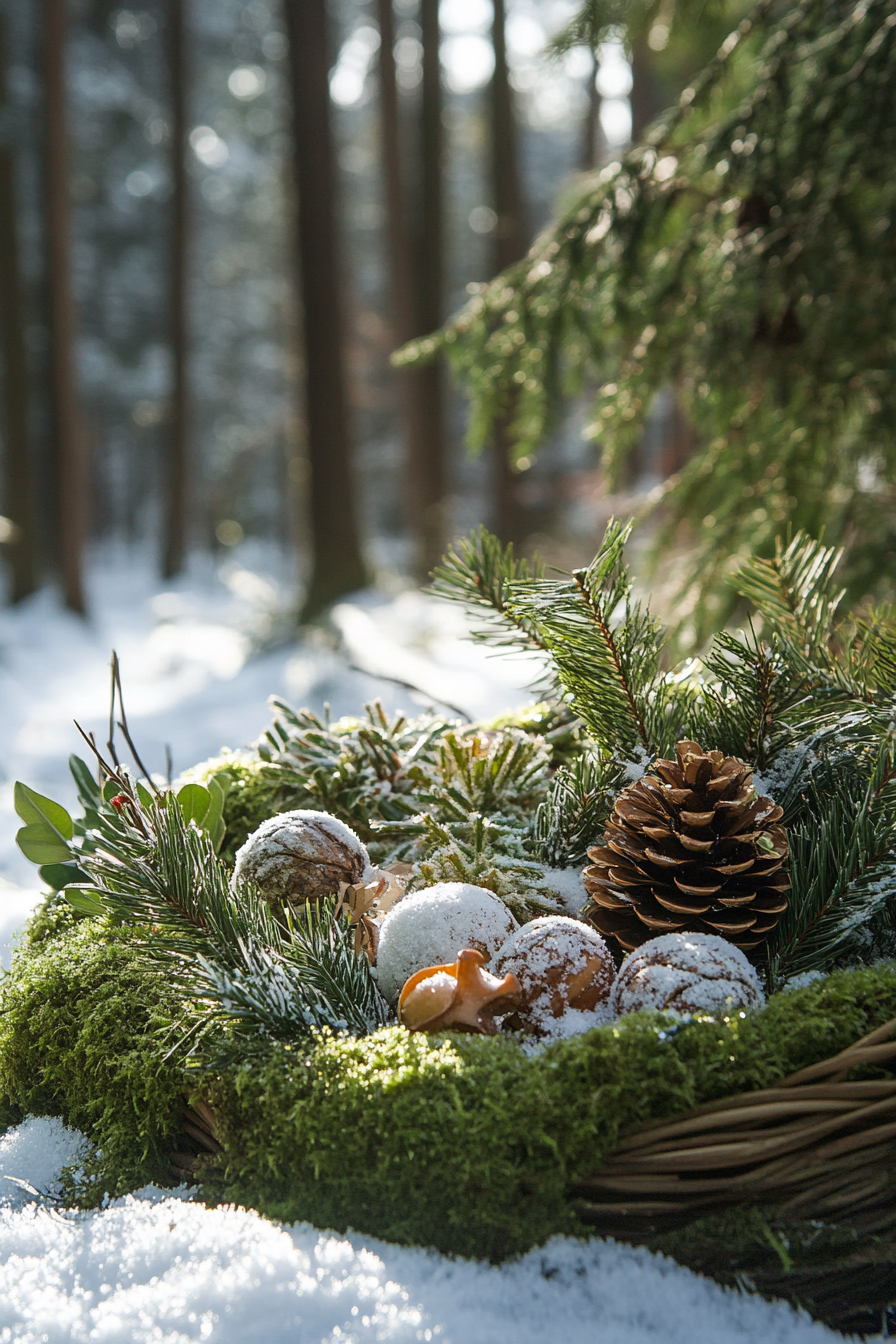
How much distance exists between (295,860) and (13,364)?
33.2 ft

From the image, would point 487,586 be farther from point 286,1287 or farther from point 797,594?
point 286,1287

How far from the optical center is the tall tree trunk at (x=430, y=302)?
909 cm

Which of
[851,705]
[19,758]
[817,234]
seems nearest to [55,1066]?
[851,705]

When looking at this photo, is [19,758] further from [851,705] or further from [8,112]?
[8,112]

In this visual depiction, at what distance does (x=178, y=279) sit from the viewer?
13141mm

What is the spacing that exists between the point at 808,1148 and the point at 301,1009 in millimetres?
486

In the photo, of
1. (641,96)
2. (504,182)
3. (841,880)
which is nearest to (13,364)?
(504,182)

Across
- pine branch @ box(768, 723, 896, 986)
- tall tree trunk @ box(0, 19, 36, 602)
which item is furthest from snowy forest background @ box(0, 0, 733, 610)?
pine branch @ box(768, 723, 896, 986)

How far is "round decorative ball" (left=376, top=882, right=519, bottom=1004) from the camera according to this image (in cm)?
100

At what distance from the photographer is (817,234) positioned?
204 centimetres

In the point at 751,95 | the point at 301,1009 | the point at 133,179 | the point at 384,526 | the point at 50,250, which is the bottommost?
the point at 301,1009

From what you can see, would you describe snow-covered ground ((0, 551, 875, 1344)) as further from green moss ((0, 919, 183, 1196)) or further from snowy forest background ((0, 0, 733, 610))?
snowy forest background ((0, 0, 733, 610))

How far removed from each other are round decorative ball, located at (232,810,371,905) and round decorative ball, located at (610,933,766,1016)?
386 mm

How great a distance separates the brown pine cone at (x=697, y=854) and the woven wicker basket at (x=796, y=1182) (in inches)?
9.5
